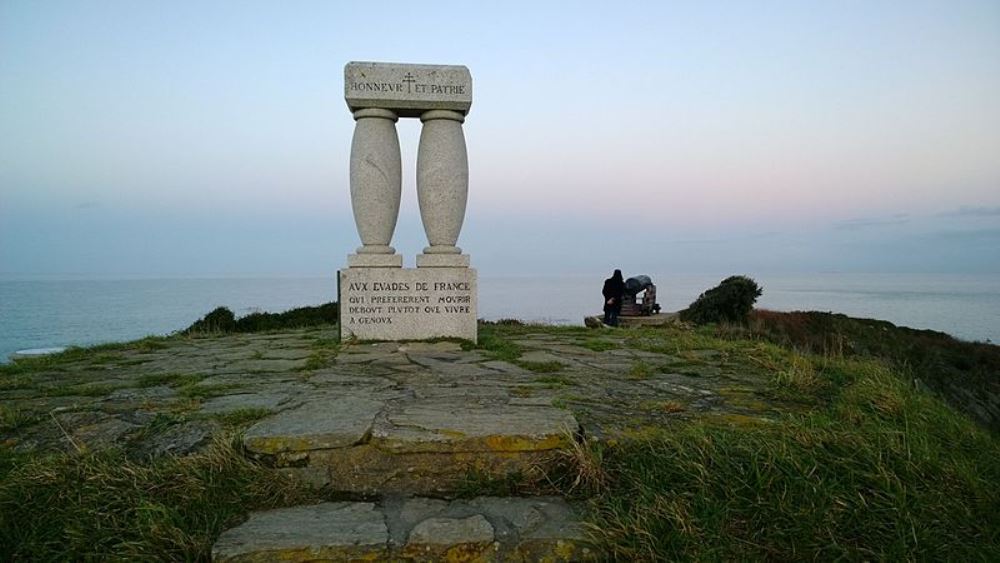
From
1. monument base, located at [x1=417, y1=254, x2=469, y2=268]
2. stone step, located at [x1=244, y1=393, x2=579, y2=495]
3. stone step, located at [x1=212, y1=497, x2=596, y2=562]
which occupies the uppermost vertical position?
monument base, located at [x1=417, y1=254, x2=469, y2=268]

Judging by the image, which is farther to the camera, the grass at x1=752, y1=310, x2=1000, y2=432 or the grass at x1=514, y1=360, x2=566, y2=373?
the grass at x1=752, y1=310, x2=1000, y2=432

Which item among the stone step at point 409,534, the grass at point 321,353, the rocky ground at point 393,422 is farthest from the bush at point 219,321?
the stone step at point 409,534

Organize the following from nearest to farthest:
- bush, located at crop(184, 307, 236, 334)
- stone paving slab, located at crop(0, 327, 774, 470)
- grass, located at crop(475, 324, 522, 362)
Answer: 1. stone paving slab, located at crop(0, 327, 774, 470)
2. grass, located at crop(475, 324, 522, 362)
3. bush, located at crop(184, 307, 236, 334)

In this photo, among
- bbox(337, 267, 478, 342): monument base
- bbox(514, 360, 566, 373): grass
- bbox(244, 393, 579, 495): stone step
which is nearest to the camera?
bbox(244, 393, 579, 495): stone step

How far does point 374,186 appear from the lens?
564 cm

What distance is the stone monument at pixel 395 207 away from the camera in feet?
18.4

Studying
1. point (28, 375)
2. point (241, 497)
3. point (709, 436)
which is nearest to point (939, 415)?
point (709, 436)

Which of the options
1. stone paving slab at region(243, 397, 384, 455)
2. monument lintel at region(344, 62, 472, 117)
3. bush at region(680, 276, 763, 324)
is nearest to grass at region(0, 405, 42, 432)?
stone paving slab at region(243, 397, 384, 455)

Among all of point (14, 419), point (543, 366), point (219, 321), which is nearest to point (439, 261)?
point (543, 366)

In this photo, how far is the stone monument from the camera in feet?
18.4

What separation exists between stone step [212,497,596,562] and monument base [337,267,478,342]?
3.56 meters

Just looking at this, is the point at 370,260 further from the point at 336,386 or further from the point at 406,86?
the point at 336,386

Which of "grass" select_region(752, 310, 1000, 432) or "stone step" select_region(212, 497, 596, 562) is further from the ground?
"stone step" select_region(212, 497, 596, 562)

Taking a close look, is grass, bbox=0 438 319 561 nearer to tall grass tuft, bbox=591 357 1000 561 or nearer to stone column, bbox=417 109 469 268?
tall grass tuft, bbox=591 357 1000 561
